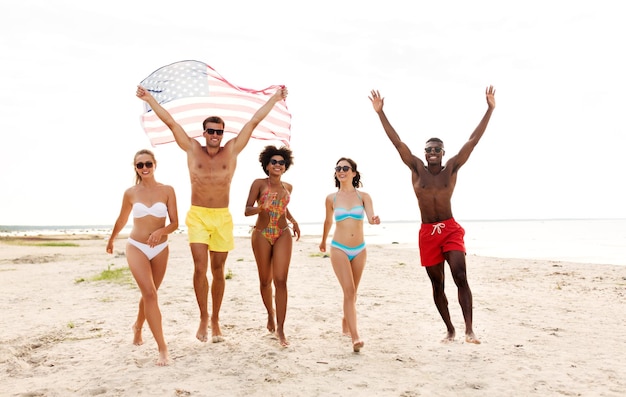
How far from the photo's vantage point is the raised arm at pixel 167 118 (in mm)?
6445

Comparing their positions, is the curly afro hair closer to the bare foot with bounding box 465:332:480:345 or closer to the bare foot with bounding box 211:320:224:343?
the bare foot with bounding box 211:320:224:343

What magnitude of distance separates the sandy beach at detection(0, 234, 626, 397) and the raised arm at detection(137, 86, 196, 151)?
9.02 ft

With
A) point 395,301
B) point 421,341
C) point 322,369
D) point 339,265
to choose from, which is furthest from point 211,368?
point 395,301

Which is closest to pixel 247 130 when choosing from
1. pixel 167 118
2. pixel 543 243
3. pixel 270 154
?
pixel 270 154

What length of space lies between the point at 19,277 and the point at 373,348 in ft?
47.6

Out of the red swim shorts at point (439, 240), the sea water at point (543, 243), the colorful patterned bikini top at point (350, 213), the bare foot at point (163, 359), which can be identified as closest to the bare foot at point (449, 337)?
the red swim shorts at point (439, 240)

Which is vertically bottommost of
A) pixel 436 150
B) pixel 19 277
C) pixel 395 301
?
pixel 19 277

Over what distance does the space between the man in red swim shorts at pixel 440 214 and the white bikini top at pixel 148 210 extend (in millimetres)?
3601

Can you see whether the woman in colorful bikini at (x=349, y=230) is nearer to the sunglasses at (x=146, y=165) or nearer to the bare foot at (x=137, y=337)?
the sunglasses at (x=146, y=165)

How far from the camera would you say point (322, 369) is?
5.54 meters

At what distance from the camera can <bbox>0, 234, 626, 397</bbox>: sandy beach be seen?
5.02 meters

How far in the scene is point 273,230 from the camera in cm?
677

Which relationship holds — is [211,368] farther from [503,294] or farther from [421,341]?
[503,294]

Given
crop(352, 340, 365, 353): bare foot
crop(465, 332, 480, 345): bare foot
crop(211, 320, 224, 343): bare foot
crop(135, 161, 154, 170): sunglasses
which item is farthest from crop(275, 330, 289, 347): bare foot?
crop(135, 161, 154, 170): sunglasses
